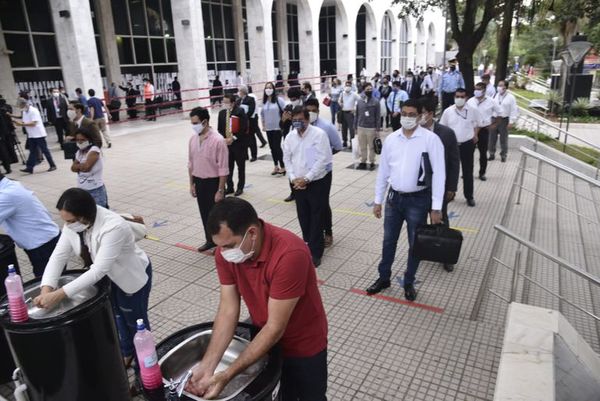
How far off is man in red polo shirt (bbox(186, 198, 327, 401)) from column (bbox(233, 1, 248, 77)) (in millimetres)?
26518

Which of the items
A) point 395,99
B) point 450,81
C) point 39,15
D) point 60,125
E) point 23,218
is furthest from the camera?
point 39,15

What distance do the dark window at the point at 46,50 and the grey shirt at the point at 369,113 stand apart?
14460 millimetres

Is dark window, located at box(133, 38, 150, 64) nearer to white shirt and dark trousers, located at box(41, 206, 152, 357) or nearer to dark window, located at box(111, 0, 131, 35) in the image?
dark window, located at box(111, 0, 131, 35)

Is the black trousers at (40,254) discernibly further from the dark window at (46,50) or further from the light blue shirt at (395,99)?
the dark window at (46,50)

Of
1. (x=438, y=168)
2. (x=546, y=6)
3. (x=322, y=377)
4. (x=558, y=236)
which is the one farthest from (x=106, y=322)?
(x=546, y=6)

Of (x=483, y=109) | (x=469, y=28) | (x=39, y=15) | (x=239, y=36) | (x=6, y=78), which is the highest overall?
(x=39, y=15)

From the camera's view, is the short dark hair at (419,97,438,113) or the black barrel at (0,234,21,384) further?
the short dark hair at (419,97,438,113)

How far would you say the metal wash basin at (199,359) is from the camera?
6.75 feet

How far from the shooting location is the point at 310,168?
532 cm

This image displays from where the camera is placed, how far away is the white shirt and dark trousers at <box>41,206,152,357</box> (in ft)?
9.44

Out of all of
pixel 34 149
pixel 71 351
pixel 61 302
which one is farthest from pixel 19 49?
pixel 71 351

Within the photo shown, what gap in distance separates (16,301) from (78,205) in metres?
0.66

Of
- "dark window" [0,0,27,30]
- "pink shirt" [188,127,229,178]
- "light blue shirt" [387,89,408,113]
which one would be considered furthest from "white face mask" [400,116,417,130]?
"dark window" [0,0,27,30]

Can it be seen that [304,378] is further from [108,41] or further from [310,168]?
[108,41]
